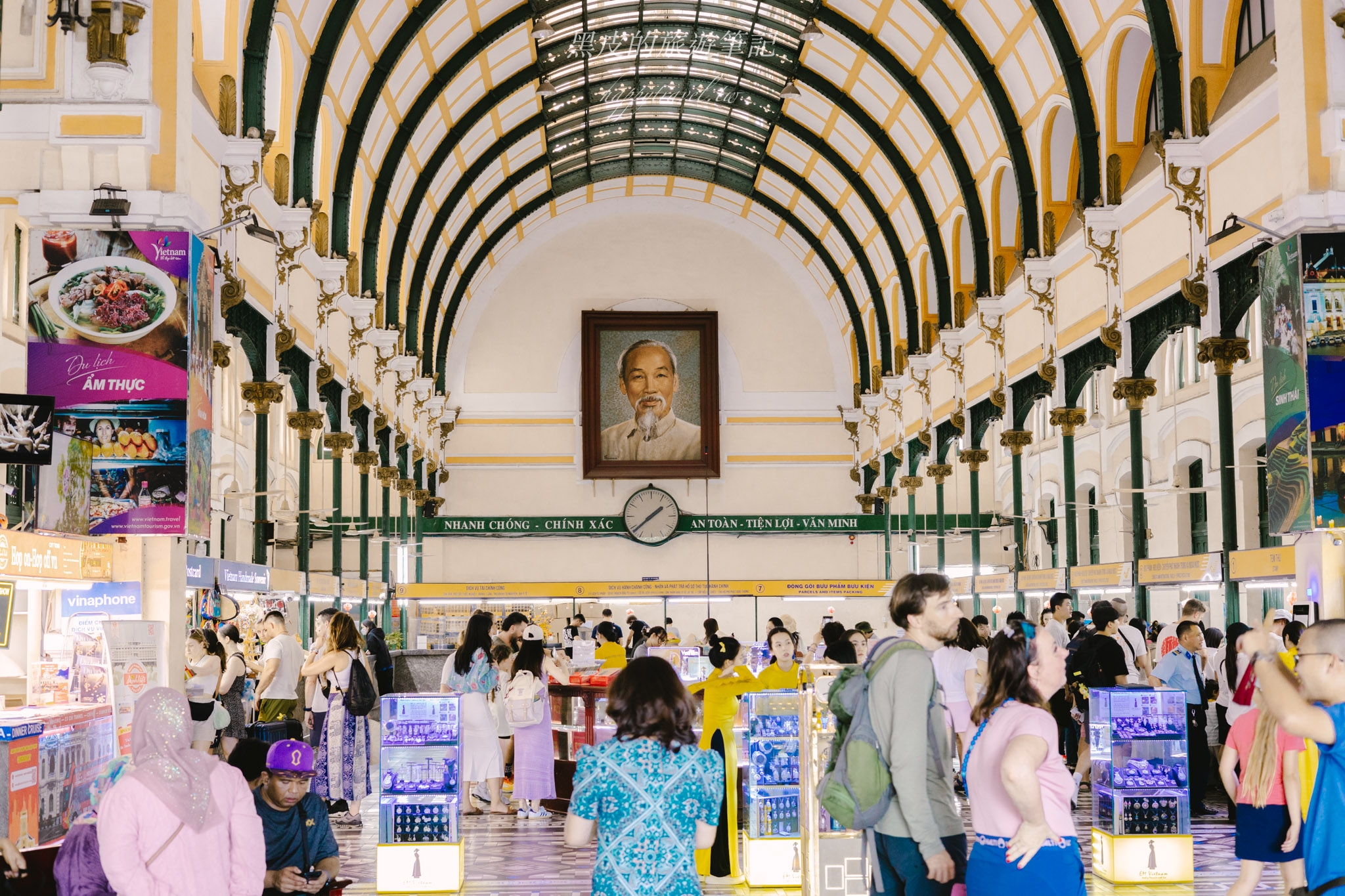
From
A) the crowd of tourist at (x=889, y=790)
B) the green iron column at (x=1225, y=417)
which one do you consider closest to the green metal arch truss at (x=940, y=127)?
the green iron column at (x=1225, y=417)

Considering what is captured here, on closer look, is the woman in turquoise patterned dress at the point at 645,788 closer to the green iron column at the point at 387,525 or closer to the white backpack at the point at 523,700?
the white backpack at the point at 523,700

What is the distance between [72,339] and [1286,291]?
35.8 feet

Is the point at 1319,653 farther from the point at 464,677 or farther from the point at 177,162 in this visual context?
the point at 177,162

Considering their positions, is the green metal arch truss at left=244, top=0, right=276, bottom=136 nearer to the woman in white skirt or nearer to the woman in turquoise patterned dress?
the woman in white skirt

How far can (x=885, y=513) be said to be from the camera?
123 ft

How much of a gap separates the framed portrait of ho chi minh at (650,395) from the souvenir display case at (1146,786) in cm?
3097

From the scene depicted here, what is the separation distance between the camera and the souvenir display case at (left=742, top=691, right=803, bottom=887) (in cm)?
852

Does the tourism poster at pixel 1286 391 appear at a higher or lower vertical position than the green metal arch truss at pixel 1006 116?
lower

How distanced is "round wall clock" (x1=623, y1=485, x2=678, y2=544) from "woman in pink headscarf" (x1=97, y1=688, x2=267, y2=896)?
114 ft

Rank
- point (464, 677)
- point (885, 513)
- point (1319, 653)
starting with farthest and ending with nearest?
point (885, 513) < point (464, 677) < point (1319, 653)

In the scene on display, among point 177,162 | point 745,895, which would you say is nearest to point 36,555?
point 177,162

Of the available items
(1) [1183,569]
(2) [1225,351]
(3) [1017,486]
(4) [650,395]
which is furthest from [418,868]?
(4) [650,395]

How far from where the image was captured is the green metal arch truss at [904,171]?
2903cm

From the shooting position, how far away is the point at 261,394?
1850 cm
